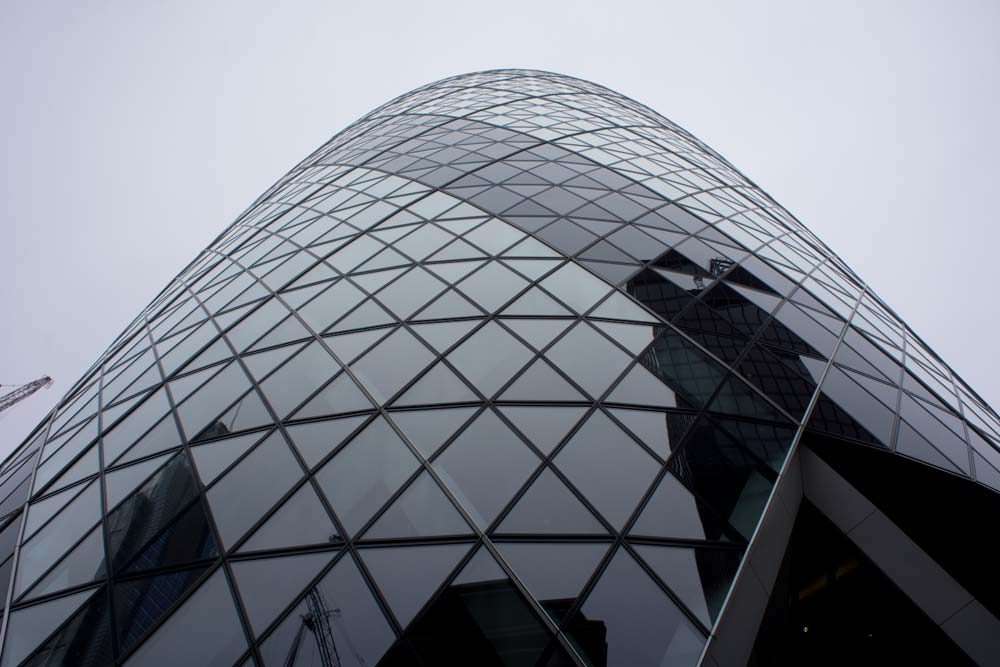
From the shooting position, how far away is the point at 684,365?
385 inches

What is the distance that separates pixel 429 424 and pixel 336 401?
2201 mm

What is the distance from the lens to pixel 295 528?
24.3ft

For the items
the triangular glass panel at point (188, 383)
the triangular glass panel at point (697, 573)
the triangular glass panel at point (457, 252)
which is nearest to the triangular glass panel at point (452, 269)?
the triangular glass panel at point (457, 252)

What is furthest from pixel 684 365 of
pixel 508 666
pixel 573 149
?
pixel 573 149

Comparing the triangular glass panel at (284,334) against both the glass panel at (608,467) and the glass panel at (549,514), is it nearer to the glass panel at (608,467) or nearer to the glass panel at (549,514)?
the glass panel at (549,514)

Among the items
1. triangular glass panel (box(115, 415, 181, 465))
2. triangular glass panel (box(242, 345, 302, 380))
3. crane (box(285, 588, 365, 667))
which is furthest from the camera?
triangular glass panel (box(242, 345, 302, 380))

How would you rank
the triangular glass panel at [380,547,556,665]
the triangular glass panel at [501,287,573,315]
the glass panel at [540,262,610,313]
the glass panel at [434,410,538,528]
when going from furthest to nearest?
the glass panel at [540,262,610,313] < the triangular glass panel at [501,287,573,315] < the glass panel at [434,410,538,528] < the triangular glass panel at [380,547,556,665]

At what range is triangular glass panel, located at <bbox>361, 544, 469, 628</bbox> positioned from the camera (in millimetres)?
6340

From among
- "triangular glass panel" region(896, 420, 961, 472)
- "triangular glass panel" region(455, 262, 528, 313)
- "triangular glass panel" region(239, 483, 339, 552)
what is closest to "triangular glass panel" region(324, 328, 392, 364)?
"triangular glass panel" region(455, 262, 528, 313)

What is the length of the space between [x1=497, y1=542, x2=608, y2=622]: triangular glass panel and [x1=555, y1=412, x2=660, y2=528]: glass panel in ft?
2.26

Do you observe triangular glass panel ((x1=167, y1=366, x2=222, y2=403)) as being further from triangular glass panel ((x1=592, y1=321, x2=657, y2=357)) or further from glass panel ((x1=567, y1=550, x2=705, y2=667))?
glass panel ((x1=567, y1=550, x2=705, y2=667))

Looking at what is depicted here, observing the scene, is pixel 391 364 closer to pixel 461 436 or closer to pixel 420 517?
pixel 461 436

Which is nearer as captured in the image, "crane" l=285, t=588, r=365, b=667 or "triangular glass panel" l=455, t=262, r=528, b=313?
"crane" l=285, t=588, r=365, b=667

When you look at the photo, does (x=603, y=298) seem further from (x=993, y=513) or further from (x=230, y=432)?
(x=230, y=432)
